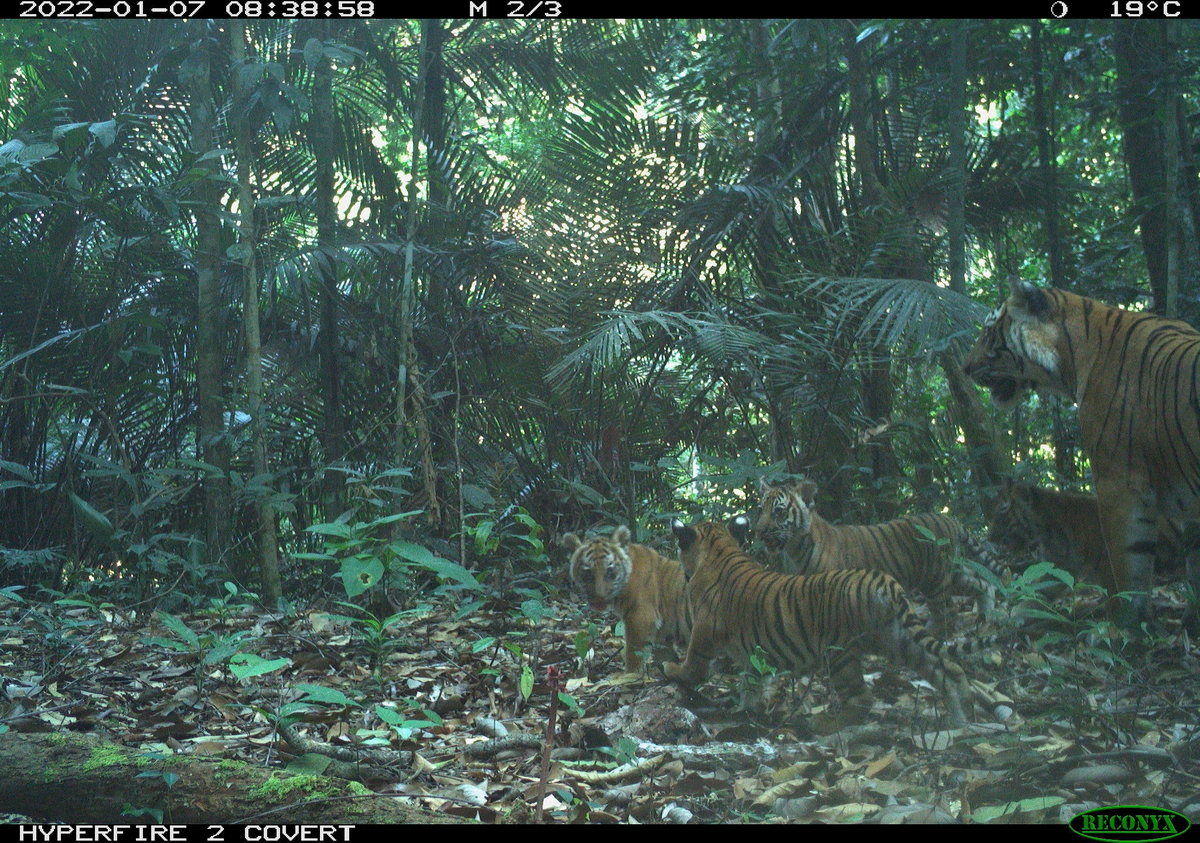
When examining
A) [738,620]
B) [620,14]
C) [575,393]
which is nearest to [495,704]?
[738,620]

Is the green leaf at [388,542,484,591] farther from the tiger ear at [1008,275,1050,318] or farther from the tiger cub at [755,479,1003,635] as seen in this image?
the tiger ear at [1008,275,1050,318]

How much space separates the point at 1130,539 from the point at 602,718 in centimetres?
208

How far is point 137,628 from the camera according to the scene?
3898 mm

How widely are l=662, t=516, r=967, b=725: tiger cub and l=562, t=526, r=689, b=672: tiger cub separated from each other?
0.26m

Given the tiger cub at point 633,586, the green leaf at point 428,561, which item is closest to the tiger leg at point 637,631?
the tiger cub at point 633,586

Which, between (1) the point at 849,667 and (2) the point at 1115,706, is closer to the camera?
(2) the point at 1115,706

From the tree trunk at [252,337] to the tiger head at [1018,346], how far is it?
3124 millimetres

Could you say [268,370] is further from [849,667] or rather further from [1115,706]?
[1115,706]

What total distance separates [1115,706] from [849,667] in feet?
2.79

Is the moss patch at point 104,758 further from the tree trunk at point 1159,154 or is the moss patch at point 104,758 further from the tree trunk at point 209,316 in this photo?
the tree trunk at point 1159,154

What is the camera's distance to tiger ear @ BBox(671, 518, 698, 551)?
3721 mm

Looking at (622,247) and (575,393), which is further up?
(622,247)

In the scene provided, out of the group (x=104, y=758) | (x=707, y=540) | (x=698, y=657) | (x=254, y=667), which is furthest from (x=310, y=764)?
(x=707, y=540)
